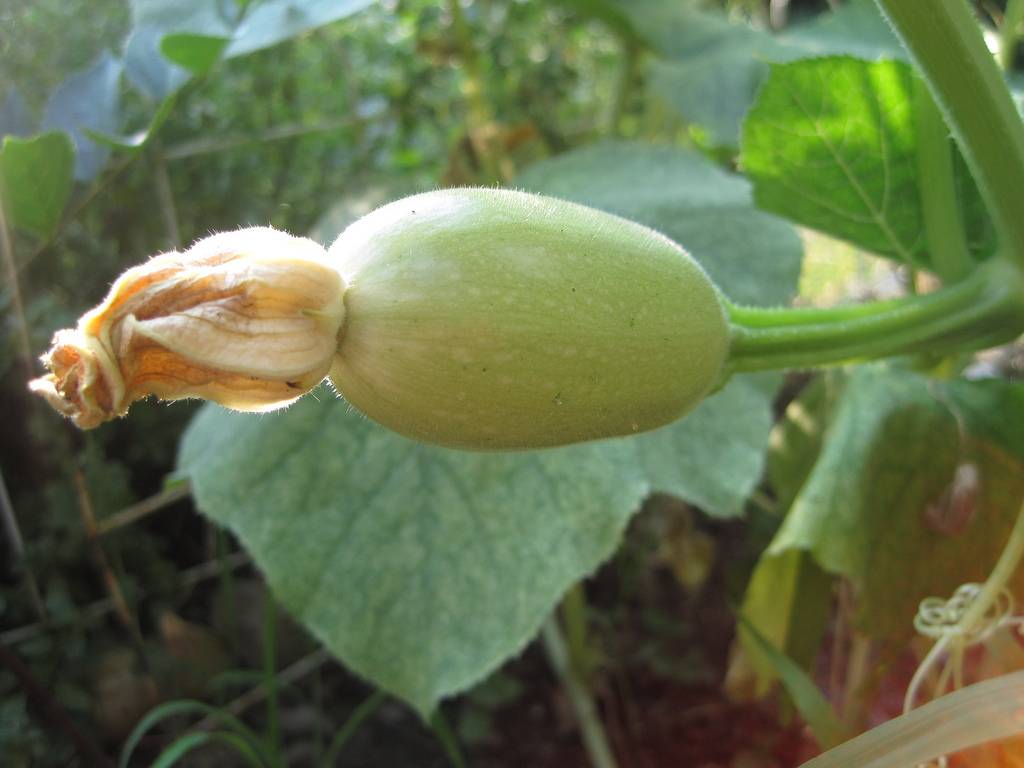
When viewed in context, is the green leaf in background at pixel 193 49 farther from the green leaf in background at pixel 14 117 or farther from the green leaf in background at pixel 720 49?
the green leaf in background at pixel 720 49

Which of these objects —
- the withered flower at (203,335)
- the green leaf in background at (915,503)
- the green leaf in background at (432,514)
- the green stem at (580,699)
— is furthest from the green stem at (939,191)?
the green stem at (580,699)

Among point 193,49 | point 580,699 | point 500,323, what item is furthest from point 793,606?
point 193,49

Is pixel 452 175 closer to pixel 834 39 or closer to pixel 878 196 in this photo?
pixel 834 39

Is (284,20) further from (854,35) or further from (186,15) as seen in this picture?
(854,35)

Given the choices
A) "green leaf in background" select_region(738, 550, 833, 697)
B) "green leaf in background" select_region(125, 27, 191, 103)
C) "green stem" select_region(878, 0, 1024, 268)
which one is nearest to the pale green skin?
"green stem" select_region(878, 0, 1024, 268)

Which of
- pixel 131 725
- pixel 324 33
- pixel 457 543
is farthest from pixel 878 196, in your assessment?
pixel 324 33

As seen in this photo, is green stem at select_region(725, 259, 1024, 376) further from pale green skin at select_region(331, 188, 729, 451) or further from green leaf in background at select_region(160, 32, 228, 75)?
green leaf in background at select_region(160, 32, 228, 75)
